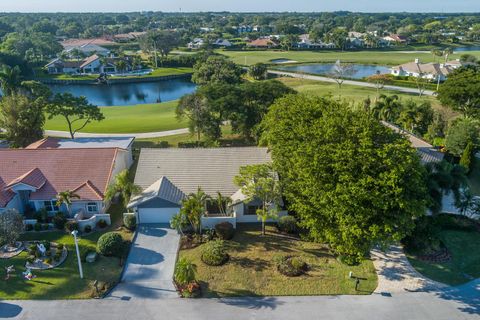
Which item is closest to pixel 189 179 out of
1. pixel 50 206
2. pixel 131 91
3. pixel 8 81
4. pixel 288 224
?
pixel 288 224

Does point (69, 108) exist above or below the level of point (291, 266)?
above

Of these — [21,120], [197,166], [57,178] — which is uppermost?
[21,120]

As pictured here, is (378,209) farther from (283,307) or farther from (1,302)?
A: (1,302)

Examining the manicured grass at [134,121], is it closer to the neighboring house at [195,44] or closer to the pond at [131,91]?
the pond at [131,91]

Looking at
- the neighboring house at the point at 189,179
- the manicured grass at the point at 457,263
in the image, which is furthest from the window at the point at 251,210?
the manicured grass at the point at 457,263

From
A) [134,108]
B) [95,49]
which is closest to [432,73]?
[134,108]

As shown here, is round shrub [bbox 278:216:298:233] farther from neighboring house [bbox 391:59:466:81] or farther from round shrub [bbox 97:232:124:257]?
neighboring house [bbox 391:59:466:81]

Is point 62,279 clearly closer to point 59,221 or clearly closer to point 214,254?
point 59,221

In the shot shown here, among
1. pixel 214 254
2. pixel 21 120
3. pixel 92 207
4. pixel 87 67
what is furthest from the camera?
pixel 87 67
